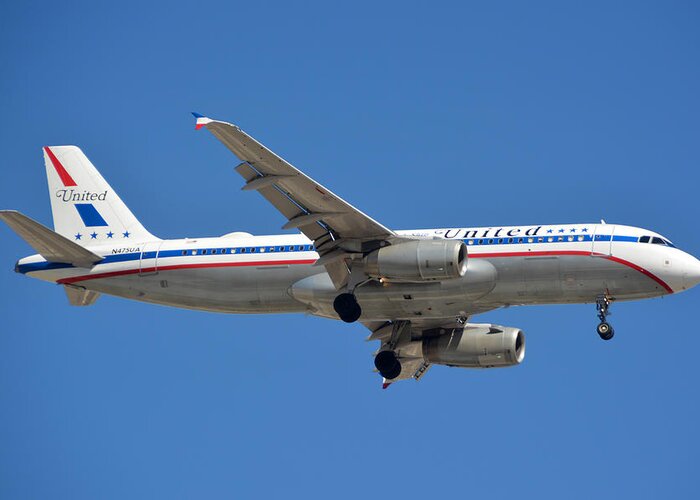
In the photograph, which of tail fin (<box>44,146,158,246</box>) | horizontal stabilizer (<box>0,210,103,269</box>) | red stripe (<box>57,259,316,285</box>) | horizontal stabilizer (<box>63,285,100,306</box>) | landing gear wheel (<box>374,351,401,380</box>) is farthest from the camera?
tail fin (<box>44,146,158,246</box>)

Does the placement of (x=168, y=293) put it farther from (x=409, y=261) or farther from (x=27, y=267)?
(x=409, y=261)

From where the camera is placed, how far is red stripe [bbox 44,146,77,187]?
5641 cm

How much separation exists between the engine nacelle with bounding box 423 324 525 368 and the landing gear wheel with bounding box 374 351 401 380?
171cm

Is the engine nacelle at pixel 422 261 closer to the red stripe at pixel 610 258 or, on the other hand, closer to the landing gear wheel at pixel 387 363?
the red stripe at pixel 610 258

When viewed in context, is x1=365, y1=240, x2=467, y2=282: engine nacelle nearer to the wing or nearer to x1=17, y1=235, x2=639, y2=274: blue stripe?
the wing

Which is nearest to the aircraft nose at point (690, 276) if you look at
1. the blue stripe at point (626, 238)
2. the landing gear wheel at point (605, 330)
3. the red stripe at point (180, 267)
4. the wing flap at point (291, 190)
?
the blue stripe at point (626, 238)

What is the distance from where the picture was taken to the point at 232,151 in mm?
43719

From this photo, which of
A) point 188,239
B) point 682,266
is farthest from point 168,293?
point 682,266

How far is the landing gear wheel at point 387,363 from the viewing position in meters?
54.0

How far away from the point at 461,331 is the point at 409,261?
9.13 m

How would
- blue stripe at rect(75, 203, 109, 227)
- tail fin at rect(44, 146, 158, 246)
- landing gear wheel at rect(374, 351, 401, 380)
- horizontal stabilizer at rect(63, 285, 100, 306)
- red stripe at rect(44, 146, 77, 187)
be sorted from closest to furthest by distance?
1. horizontal stabilizer at rect(63, 285, 100, 306)
2. landing gear wheel at rect(374, 351, 401, 380)
3. tail fin at rect(44, 146, 158, 246)
4. blue stripe at rect(75, 203, 109, 227)
5. red stripe at rect(44, 146, 77, 187)

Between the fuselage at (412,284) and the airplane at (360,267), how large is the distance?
0.05 metres

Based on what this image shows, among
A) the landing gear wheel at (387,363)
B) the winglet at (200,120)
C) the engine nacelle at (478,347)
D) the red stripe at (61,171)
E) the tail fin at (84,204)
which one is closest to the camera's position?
the winglet at (200,120)

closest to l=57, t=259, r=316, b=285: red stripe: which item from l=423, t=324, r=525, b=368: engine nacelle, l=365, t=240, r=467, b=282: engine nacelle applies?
l=365, t=240, r=467, b=282: engine nacelle
